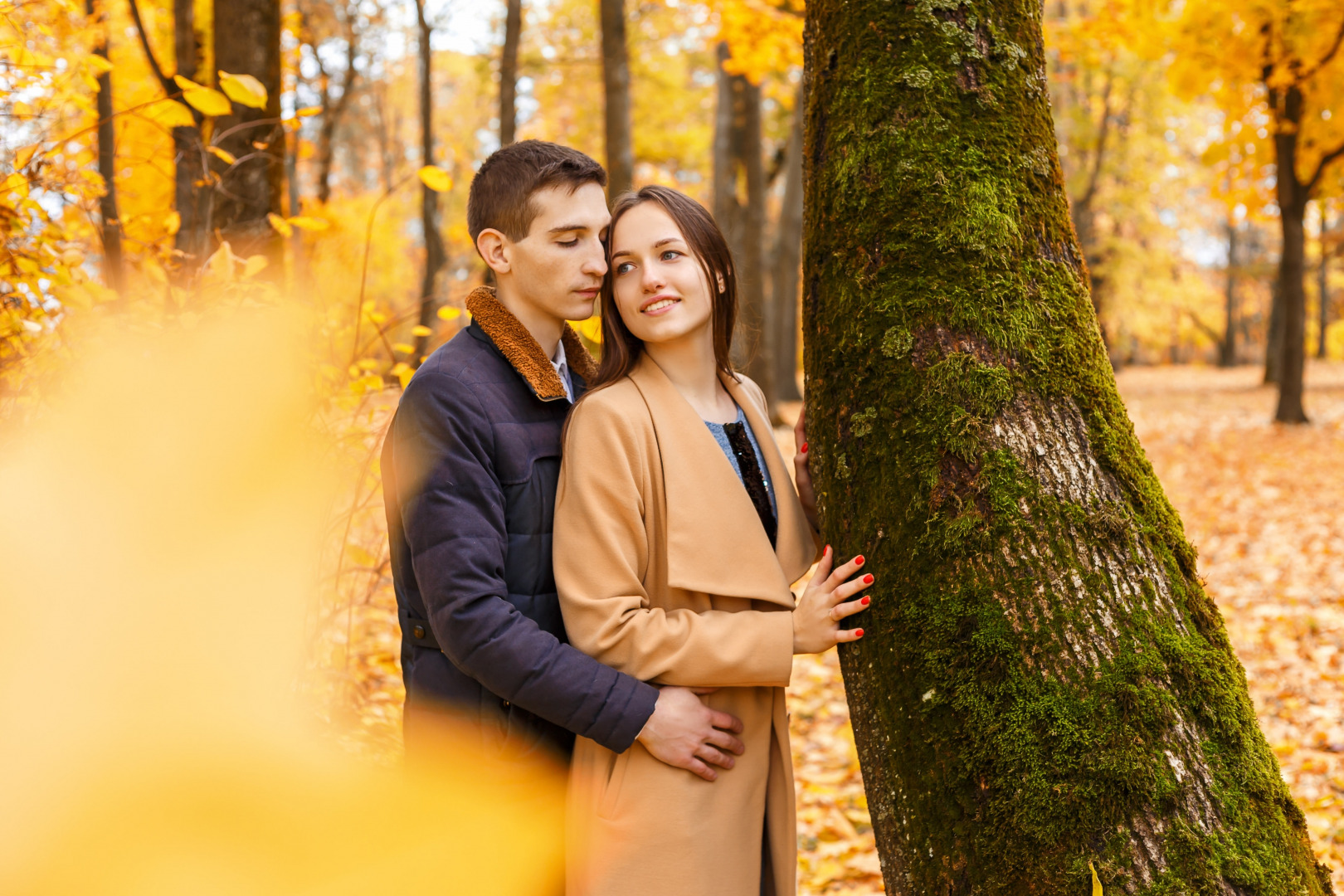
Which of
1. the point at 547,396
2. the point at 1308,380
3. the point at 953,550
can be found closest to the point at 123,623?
the point at 547,396

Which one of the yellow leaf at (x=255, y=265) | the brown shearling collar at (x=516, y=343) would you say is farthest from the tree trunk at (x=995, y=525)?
the yellow leaf at (x=255, y=265)

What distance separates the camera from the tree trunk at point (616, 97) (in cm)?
859

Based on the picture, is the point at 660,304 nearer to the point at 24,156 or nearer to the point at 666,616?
the point at 666,616

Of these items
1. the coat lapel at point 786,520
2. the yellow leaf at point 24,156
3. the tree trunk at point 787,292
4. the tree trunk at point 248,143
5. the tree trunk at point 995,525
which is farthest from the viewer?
the tree trunk at point 787,292

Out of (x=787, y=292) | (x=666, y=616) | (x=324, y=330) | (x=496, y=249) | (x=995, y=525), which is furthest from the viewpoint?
(x=787, y=292)

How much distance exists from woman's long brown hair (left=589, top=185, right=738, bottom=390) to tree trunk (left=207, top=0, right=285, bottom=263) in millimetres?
3042

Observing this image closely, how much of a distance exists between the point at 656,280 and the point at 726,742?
3.28 feet

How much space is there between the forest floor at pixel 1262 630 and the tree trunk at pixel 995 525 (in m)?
2.03

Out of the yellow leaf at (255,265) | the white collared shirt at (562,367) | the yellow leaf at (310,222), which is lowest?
the white collared shirt at (562,367)

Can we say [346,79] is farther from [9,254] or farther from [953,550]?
[953,550]

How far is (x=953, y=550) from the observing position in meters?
1.62

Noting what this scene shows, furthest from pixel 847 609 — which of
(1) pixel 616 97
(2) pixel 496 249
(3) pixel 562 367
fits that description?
(1) pixel 616 97

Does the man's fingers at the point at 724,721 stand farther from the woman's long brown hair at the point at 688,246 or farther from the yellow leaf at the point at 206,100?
the yellow leaf at the point at 206,100

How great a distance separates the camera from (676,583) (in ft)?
6.00
